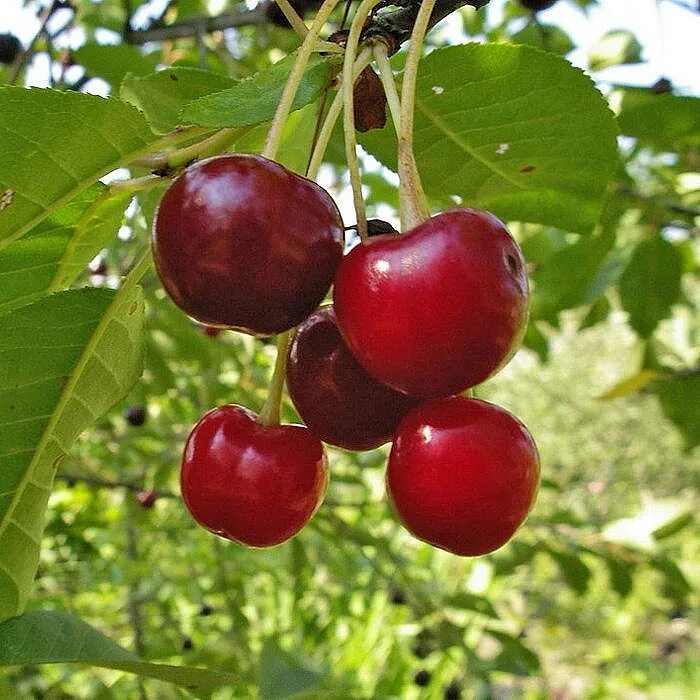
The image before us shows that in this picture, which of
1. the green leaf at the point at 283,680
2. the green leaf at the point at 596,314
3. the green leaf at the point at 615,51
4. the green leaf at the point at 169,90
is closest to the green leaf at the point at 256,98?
the green leaf at the point at 169,90

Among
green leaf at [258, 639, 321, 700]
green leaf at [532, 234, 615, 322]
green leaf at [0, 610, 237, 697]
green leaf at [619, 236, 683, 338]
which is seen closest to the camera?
green leaf at [0, 610, 237, 697]

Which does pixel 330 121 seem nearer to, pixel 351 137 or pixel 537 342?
pixel 351 137

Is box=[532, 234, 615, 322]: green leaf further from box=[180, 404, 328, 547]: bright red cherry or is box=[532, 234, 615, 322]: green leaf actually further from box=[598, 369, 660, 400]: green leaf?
box=[180, 404, 328, 547]: bright red cherry

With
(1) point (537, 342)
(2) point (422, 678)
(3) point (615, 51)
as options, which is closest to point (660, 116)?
(3) point (615, 51)

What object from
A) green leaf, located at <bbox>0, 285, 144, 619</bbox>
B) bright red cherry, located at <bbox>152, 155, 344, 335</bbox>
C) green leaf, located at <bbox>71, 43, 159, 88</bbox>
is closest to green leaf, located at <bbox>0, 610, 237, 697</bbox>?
green leaf, located at <bbox>0, 285, 144, 619</bbox>

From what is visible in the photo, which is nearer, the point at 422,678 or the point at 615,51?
the point at 615,51
